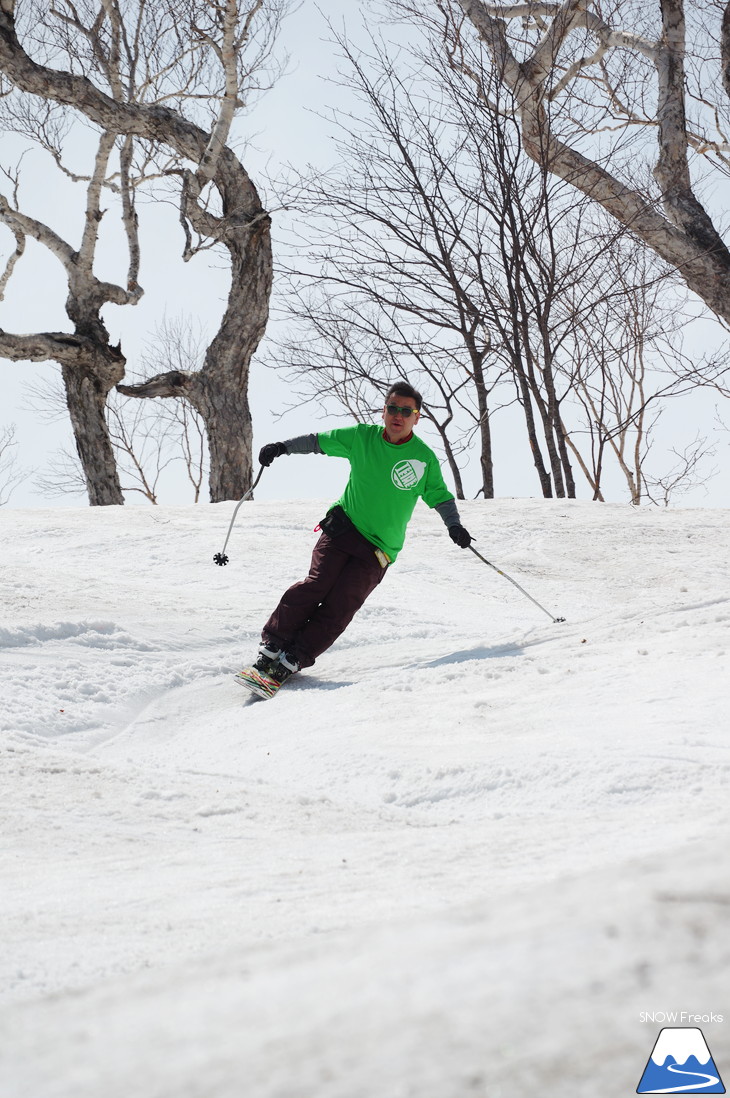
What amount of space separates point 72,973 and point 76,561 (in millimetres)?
6110

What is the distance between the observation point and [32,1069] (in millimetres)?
615

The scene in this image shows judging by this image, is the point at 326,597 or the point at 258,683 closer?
the point at 258,683

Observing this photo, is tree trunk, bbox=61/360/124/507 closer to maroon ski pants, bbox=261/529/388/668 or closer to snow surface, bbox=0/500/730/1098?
snow surface, bbox=0/500/730/1098

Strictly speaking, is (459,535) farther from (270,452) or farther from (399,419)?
(270,452)

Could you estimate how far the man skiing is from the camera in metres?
4.83

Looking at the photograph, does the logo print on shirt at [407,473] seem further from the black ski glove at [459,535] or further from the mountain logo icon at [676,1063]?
the mountain logo icon at [676,1063]

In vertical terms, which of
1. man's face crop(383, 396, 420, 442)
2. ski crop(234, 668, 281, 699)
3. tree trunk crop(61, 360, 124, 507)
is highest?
tree trunk crop(61, 360, 124, 507)

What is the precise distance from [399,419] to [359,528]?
645 millimetres

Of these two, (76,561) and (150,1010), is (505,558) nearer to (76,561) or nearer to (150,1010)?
(76,561)

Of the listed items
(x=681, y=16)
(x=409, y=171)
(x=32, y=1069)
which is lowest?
(x=32, y=1069)

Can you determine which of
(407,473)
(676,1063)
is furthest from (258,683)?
(676,1063)

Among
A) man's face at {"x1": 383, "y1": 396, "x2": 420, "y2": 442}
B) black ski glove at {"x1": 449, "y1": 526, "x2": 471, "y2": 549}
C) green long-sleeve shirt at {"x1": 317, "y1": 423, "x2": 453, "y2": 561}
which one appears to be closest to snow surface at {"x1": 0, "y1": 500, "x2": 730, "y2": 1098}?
black ski glove at {"x1": 449, "y1": 526, "x2": 471, "y2": 549}

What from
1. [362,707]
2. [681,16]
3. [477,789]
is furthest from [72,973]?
[681,16]

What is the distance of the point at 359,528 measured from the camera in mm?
4945
